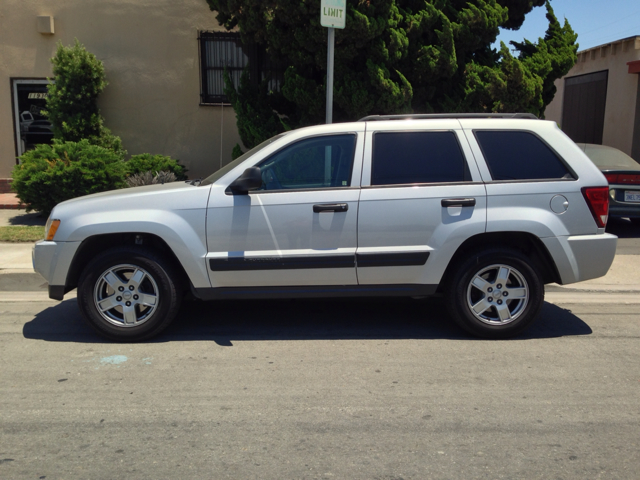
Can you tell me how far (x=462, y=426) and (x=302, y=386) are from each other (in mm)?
1157

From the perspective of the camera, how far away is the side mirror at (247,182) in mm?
4848

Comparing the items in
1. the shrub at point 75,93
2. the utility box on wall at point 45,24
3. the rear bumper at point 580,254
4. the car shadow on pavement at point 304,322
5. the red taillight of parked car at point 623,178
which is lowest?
the car shadow on pavement at point 304,322

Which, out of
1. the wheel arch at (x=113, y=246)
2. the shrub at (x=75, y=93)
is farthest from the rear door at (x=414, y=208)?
the shrub at (x=75, y=93)

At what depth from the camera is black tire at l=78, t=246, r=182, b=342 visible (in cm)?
502

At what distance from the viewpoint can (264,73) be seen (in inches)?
454

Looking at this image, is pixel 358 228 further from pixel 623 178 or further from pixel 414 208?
pixel 623 178

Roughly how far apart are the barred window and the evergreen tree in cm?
138

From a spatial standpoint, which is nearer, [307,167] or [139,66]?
[307,167]

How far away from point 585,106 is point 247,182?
48.9ft

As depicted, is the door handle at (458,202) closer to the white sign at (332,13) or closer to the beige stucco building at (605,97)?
the white sign at (332,13)

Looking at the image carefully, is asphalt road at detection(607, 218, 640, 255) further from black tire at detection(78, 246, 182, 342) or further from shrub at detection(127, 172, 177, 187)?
shrub at detection(127, 172, 177, 187)

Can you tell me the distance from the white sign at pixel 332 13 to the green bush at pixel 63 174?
4670mm

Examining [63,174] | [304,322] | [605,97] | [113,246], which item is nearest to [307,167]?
[304,322]

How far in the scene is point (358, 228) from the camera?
497cm
